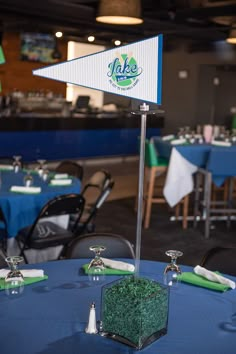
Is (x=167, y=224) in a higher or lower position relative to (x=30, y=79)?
lower

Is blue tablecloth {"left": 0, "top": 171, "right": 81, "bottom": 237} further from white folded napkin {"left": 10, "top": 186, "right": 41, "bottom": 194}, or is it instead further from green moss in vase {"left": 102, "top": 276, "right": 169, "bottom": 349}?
green moss in vase {"left": 102, "top": 276, "right": 169, "bottom": 349}

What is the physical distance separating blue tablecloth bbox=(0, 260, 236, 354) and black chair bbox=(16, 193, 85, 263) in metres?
1.58

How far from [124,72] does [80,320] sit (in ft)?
2.94

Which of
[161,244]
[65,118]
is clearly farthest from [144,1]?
[161,244]

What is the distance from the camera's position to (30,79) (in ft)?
44.8

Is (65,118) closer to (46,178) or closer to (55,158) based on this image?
(55,158)

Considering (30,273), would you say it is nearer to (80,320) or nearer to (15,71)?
Result: (80,320)

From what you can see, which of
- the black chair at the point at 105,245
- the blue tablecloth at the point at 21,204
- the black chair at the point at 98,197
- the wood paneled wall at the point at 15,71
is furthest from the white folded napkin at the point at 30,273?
the wood paneled wall at the point at 15,71

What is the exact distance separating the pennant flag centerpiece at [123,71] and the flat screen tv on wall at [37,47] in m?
11.7

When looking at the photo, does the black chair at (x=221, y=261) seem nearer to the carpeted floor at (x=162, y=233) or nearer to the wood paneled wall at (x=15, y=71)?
the carpeted floor at (x=162, y=233)

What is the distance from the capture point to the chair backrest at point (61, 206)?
4137 mm

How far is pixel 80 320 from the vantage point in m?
2.06

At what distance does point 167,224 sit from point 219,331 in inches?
186

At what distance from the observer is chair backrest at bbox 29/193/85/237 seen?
13.6 ft
